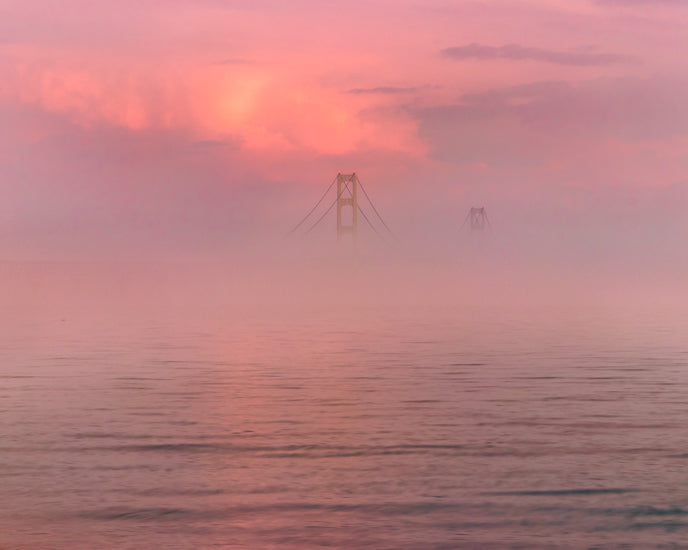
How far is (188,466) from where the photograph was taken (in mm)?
9234

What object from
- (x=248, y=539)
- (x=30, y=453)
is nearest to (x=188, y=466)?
(x=30, y=453)

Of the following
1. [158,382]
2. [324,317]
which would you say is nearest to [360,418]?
[158,382]

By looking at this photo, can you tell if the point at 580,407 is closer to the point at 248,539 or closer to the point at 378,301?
the point at 248,539

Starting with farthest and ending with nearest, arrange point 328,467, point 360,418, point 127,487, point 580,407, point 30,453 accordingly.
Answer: point 580,407 < point 360,418 < point 30,453 < point 328,467 < point 127,487

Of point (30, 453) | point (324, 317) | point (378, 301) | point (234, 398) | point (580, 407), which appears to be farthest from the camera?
point (378, 301)

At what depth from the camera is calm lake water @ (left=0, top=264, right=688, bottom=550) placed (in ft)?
23.5

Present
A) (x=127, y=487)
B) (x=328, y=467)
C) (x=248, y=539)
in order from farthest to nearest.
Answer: (x=328, y=467)
(x=127, y=487)
(x=248, y=539)

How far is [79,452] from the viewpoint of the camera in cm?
989

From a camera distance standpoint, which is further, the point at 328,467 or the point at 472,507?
the point at 328,467

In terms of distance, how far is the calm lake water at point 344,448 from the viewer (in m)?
7.15

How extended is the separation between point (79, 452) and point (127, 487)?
1811 mm

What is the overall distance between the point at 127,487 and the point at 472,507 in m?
2.98

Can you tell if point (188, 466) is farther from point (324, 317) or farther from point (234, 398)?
point (324, 317)

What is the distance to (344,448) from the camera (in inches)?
397
